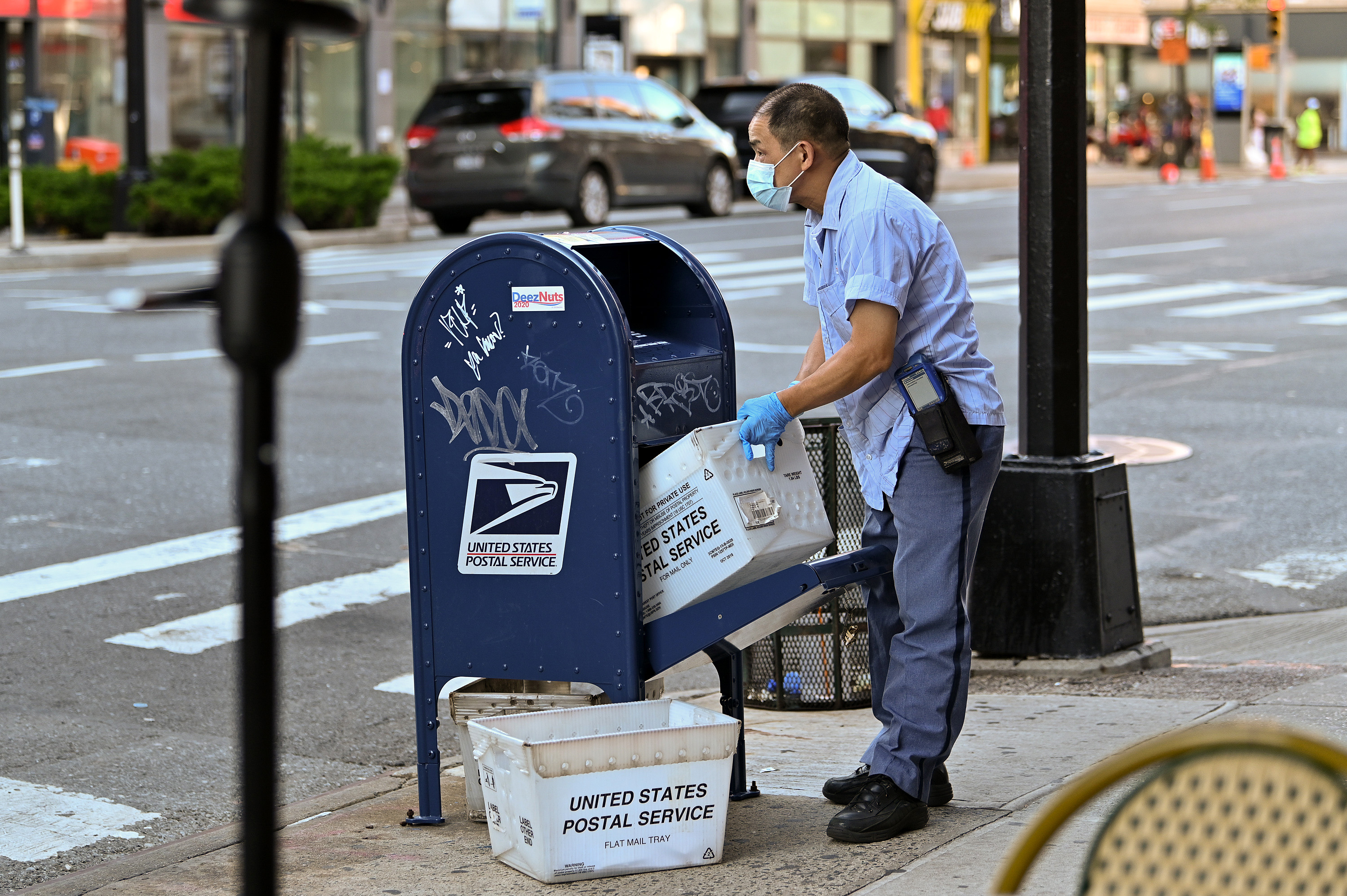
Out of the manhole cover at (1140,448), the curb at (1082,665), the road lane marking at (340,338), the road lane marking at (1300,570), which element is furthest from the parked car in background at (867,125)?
the curb at (1082,665)

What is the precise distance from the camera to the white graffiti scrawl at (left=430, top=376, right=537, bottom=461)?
13.7 ft

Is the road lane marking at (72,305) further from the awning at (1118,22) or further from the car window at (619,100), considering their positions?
the awning at (1118,22)

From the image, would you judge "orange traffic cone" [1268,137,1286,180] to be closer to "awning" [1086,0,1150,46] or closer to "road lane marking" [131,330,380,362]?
"awning" [1086,0,1150,46]

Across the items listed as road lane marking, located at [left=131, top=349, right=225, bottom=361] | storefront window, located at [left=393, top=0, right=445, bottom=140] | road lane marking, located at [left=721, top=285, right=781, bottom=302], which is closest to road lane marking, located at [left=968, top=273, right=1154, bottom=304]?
road lane marking, located at [left=721, top=285, right=781, bottom=302]

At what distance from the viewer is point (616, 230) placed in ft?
15.1

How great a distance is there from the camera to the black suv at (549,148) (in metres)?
21.9

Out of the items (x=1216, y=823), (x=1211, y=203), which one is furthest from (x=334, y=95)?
(x=1216, y=823)

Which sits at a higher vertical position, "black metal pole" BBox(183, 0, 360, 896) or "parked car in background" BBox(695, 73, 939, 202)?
"parked car in background" BBox(695, 73, 939, 202)

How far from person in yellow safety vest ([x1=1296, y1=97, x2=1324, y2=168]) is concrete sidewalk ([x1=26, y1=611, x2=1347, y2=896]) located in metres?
45.6

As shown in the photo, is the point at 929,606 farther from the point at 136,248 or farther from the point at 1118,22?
the point at 1118,22

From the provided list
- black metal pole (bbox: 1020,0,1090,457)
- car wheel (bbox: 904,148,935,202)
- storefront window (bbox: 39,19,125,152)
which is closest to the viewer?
black metal pole (bbox: 1020,0,1090,457)

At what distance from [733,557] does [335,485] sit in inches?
205

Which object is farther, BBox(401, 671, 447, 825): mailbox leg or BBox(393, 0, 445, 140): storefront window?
BBox(393, 0, 445, 140): storefront window

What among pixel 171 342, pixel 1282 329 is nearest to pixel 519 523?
pixel 171 342
